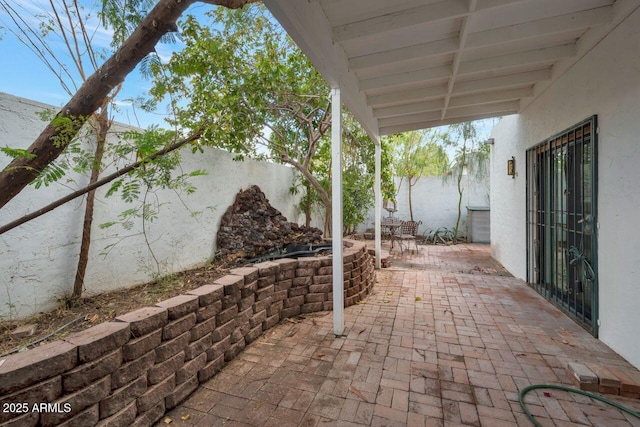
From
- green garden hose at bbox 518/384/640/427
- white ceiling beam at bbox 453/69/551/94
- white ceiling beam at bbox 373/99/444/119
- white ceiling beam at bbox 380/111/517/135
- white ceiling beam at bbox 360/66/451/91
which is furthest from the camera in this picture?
white ceiling beam at bbox 380/111/517/135

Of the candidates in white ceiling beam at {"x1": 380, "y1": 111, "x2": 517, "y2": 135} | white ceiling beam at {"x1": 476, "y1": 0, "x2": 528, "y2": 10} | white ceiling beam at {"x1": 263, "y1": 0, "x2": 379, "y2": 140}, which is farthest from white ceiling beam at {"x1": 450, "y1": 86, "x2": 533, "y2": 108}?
white ceiling beam at {"x1": 476, "y1": 0, "x2": 528, "y2": 10}

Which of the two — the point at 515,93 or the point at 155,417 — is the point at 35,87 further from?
the point at 515,93

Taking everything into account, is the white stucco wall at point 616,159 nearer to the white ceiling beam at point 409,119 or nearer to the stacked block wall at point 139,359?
the white ceiling beam at point 409,119

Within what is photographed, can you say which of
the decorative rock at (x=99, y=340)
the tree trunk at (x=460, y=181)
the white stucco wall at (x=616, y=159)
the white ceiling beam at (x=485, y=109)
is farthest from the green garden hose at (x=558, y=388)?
the tree trunk at (x=460, y=181)

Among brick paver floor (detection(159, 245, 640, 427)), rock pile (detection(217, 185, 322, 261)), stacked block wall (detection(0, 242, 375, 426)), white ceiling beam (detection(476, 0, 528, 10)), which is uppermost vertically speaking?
white ceiling beam (detection(476, 0, 528, 10))

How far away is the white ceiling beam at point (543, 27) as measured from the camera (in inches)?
101

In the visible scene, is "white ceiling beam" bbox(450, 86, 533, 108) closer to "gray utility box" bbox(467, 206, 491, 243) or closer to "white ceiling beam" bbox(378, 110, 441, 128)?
"white ceiling beam" bbox(378, 110, 441, 128)

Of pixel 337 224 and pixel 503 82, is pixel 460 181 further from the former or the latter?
pixel 337 224

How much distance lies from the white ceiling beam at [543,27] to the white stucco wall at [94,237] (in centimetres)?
314

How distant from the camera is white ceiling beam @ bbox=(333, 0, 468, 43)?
7.86 ft

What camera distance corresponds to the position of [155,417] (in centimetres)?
176

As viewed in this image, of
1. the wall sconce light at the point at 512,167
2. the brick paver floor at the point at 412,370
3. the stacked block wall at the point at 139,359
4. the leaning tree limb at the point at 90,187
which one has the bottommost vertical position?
the brick paver floor at the point at 412,370

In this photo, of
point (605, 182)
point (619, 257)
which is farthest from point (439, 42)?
point (619, 257)

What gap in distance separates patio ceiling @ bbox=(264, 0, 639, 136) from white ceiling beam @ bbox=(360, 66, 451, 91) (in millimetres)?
11
